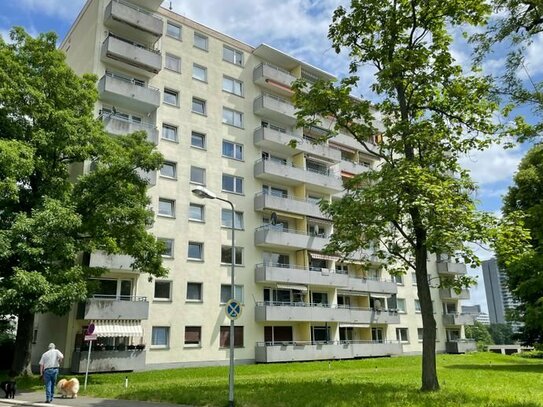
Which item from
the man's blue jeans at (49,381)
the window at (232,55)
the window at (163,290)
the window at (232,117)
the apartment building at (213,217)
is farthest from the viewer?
the window at (232,55)

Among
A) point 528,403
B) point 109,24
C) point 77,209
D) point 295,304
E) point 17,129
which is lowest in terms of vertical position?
point 528,403

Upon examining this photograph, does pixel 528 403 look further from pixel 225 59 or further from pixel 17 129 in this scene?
pixel 225 59

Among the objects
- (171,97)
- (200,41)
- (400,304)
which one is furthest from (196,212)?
(400,304)

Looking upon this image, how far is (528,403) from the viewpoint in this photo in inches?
454

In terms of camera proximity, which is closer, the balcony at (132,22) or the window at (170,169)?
the balcony at (132,22)

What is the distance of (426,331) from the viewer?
14.4m

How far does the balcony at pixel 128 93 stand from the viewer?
30.2 meters

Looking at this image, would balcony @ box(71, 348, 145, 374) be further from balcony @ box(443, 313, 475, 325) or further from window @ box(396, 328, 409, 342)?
balcony @ box(443, 313, 475, 325)

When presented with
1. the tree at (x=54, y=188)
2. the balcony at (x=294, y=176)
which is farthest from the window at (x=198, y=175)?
the tree at (x=54, y=188)

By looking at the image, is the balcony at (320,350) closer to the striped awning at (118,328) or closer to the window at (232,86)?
the striped awning at (118,328)

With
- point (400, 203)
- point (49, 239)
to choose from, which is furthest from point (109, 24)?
point (400, 203)

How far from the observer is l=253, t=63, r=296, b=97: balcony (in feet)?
131

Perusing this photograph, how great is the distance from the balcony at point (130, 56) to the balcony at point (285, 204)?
1208 centimetres

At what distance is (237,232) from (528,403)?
25250 millimetres
